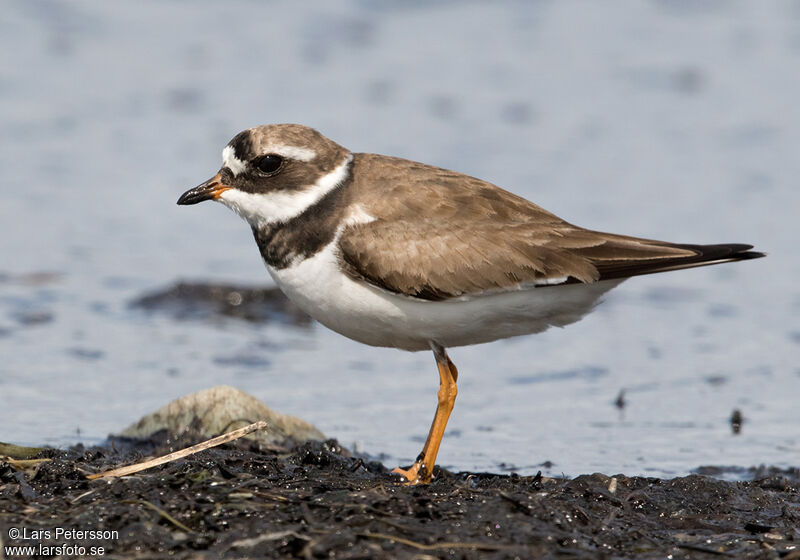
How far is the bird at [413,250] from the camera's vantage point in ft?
18.3

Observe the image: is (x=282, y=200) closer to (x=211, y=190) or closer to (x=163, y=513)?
(x=211, y=190)

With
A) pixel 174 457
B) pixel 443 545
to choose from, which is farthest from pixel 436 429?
pixel 443 545

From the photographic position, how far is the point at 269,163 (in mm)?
5816

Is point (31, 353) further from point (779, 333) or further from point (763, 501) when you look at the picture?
point (779, 333)

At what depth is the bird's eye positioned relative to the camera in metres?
5.82

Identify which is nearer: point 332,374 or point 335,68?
point 332,374

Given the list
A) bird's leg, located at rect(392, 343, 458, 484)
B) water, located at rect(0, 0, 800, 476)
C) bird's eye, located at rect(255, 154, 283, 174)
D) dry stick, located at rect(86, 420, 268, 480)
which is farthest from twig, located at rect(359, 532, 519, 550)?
water, located at rect(0, 0, 800, 476)

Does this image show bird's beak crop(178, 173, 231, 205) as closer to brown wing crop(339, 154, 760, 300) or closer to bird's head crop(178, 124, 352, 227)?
bird's head crop(178, 124, 352, 227)

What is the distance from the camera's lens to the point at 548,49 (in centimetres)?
1573

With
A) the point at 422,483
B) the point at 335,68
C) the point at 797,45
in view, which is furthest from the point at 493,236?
the point at 797,45

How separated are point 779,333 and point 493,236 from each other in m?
4.82

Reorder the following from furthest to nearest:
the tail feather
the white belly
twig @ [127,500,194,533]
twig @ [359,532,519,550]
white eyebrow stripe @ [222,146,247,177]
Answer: white eyebrow stripe @ [222,146,247,177], the tail feather, the white belly, twig @ [127,500,194,533], twig @ [359,532,519,550]

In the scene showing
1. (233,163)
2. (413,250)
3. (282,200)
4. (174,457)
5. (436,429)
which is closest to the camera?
(174,457)

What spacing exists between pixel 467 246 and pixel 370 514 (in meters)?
1.59
